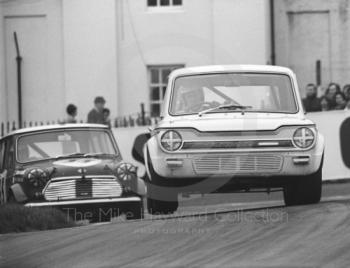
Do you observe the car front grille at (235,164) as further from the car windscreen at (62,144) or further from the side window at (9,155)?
the side window at (9,155)

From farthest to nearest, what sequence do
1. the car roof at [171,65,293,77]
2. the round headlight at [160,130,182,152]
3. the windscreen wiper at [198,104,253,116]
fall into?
the car roof at [171,65,293,77]
the windscreen wiper at [198,104,253,116]
the round headlight at [160,130,182,152]

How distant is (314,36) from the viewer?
29.9m

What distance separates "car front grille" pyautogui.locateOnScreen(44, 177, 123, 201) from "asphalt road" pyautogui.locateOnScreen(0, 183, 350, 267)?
3640 millimetres

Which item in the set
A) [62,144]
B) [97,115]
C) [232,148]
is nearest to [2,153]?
[62,144]

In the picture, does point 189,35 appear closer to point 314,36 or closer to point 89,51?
point 89,51

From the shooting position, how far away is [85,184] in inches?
570

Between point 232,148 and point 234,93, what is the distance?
1130 mm

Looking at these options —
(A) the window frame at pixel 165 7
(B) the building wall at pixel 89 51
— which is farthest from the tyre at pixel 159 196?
(A) the window frame at pixel 165 7

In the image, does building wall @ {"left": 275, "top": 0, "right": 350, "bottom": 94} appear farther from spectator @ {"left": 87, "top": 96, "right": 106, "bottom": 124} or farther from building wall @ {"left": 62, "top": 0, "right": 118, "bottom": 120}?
spectator @ {"left": 87, "top": 96, "right": 106, "bottom": 124}

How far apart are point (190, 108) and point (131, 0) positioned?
15.6 metres

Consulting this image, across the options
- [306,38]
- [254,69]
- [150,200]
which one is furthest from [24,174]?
[306,38]

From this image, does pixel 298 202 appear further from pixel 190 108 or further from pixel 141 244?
pixel 141 244

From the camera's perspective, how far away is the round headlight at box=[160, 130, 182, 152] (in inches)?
481

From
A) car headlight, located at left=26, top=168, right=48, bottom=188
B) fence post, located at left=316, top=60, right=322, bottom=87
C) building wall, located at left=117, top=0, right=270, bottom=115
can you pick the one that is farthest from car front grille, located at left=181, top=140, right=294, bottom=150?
fence post, located at left=316, top=60, right=322, bottom=87
